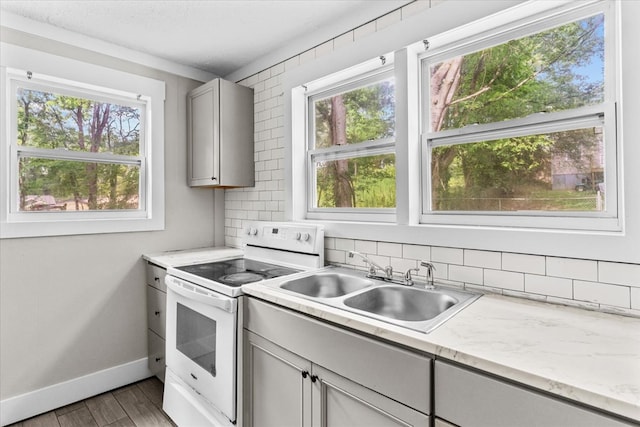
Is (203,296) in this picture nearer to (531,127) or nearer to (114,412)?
(114,412)

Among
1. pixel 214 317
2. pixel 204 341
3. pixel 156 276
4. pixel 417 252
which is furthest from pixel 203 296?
pixel 417 252

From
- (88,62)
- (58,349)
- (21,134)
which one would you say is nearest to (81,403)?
(58,349)

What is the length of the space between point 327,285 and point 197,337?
2.71 ft

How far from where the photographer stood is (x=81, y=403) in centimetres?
236

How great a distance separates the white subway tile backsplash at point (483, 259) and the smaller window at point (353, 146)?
0.59 metres

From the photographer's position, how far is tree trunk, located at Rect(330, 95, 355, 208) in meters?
2.38

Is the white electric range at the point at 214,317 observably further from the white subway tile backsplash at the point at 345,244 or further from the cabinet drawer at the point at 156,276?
the cabinet drawer at the point at 156,276

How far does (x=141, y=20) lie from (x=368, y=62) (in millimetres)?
1510

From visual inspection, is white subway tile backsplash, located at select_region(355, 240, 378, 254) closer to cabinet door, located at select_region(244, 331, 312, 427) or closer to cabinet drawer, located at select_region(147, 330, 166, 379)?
cabinet door, located at select_region(244, 331, 312, 427)

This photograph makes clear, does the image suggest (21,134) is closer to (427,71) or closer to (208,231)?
(208,231)

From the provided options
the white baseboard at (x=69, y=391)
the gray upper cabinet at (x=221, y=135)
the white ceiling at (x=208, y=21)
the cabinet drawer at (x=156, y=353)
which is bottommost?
the white baseboard at (x=69, y=391)

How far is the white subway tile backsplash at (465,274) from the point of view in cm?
161

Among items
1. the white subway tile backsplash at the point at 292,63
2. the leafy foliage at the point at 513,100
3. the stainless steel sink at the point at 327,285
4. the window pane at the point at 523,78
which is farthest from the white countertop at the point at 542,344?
the white subway tile backsplash at the point at 292,63

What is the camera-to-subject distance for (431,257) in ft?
5.82
